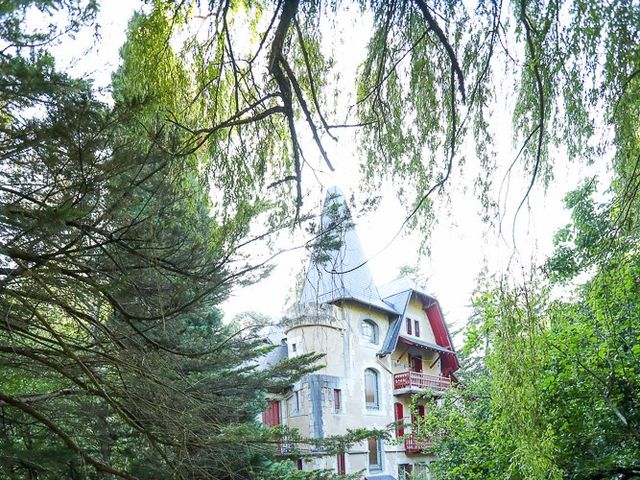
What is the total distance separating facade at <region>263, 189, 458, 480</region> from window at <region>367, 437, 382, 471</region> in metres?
0.02

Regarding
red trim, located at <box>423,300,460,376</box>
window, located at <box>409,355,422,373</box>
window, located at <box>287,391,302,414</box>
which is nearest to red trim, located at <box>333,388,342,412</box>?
window, located at <box>287,391,302,414</box>

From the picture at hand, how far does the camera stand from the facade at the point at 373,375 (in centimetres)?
980

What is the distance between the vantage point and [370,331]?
36.9 feet

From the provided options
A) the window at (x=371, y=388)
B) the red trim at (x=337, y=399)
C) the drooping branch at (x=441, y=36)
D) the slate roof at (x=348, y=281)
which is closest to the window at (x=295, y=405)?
the red trim at (x=337, y=399)

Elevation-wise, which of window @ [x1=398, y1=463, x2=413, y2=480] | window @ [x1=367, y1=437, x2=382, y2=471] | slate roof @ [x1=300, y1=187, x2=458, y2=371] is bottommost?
window @ [x1=398, y1=463, x2=413, y2=480]

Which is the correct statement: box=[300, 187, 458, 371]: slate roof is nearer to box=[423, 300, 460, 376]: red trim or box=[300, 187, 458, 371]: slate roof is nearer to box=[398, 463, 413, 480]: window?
box=[423, 300, 460, 376]: red trim

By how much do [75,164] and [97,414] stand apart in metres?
1.78

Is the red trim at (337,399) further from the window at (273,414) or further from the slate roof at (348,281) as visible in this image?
the slate roof at (348,281)

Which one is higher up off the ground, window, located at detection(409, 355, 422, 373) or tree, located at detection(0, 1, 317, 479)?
window, located at detection(409, 355, 422, 373)

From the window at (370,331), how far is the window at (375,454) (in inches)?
73.0

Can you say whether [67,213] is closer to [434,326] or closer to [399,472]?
[399,472]

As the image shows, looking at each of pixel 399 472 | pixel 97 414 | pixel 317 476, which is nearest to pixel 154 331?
pixel 97 414

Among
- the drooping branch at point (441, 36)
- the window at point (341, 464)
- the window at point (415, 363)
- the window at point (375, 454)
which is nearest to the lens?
the drooping branch at point (441, 36)

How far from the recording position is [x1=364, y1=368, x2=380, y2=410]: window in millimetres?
11086
